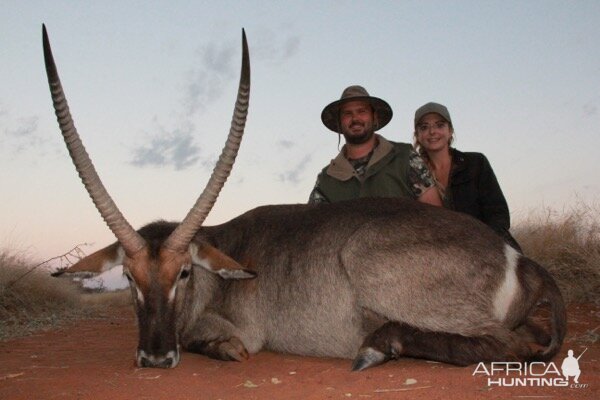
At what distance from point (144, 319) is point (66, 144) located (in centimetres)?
143

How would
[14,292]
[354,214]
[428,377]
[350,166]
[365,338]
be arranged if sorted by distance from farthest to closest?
1. [14,292]
2. [350,166]
3. [354,214]
4. [365,338]
5. [428,377]

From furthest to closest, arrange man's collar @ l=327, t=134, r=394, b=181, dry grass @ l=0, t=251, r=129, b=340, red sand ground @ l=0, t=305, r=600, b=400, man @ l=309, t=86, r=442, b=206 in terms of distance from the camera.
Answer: dry grass @ l=0, t=251, r=129, b=340, man's collar @ l=327, t=134, r=394, b=181, man @ l=309, t=86, r=442, b=206, red sand ground @ l=0, t=305, r=600, b=400

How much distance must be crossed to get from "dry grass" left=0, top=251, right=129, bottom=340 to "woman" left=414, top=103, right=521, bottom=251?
5.44 m

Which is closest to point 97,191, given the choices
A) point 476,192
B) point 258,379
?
point 258,379

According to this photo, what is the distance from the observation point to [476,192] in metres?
8.10

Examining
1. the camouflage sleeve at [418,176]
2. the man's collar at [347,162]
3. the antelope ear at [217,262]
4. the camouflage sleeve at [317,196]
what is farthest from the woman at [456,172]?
the antelope ear at [217,262]

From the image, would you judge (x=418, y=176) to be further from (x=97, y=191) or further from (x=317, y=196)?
(x=97, y=191)

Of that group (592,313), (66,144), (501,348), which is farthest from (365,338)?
(592,313)

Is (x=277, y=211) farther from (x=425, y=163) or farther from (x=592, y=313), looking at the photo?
(x=592, y=313)

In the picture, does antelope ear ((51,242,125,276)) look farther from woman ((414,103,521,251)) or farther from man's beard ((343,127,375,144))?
woman ((414,103,521,251))

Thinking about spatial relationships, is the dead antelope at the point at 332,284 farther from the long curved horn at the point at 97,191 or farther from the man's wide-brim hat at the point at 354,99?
the man's wide-brim hat at the point at 354,99

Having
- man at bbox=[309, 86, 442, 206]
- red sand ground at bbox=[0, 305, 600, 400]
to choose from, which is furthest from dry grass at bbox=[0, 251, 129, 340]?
man at bbox=[309, 86, 442, 206]

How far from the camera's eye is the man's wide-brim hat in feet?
26.2

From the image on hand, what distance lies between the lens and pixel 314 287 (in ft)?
16.6
